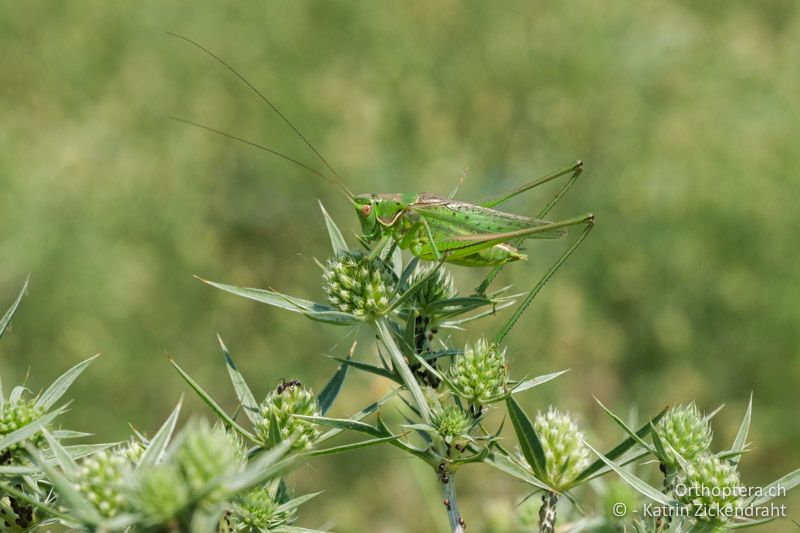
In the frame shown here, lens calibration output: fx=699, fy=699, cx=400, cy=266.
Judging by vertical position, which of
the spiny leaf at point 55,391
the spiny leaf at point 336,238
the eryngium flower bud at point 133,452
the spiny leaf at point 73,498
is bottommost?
the spiny leaf at point 73,498

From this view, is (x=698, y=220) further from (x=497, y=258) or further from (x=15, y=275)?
(x=15, y=275)

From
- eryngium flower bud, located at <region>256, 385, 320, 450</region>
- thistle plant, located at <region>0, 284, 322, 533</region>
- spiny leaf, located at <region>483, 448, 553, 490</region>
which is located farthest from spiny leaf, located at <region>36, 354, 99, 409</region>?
spiny leaf, located at <region>483, 448, 553, 490</region>

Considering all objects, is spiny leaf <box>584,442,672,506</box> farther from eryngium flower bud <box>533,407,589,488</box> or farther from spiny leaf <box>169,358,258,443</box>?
spiny leaf <box>169,358,258,443</box>

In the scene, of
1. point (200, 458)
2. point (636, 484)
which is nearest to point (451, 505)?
point (636, 484)

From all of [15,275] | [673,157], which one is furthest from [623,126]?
[15,275]

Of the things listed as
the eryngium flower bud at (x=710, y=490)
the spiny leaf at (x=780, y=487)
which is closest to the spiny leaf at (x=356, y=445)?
the eryngium flower bud at (x=710, y=490)

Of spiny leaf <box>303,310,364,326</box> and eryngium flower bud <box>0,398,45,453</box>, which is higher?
spiny leaf <box>303,310,364,326</box>

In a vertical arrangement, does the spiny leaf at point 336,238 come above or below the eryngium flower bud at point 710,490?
above

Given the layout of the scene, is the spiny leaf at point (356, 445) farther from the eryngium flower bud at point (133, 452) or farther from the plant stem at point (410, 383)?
the eryngium flower bud at point (133, 452)
